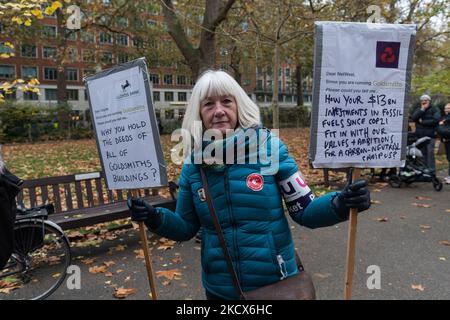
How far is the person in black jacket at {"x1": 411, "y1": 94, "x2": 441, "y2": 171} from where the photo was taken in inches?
344

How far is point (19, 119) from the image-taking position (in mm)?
22219

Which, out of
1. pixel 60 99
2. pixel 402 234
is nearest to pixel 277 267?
pixel 402 234

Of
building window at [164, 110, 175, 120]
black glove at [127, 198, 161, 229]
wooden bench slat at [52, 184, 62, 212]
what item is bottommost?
wooden bench slat at [52, 184, 62, 212]

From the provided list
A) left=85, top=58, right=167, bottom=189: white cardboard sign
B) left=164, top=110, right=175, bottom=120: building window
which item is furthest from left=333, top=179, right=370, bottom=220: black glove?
left=164, top=110, right=175, bottom=120: building window

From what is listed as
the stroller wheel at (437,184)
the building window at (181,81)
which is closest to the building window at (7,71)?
the building window at (181,81)

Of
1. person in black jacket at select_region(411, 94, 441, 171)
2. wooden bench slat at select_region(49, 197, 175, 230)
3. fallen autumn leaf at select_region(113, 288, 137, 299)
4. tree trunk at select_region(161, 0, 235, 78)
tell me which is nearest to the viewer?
fallen autumn leaf at select_region(113, 288, 137, 299)

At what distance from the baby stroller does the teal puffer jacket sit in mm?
7085

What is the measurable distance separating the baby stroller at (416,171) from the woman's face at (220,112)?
7.19 metres

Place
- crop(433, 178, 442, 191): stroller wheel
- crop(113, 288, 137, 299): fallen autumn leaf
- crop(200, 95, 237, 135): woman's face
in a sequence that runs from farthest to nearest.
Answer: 1. crop(433, 178, 442, 191): stroller wheel
2. crop(113, 288, 137, 299): fallen autumn leaf
3. crop(200, 95, 237, 135): woman's face

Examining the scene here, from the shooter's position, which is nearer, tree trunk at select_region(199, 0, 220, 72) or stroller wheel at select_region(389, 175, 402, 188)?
stroller wheel at select_region(389, 175, 402, 188)

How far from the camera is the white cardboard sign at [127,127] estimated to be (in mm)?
2559

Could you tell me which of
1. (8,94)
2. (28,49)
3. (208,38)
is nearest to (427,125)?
(208,38)

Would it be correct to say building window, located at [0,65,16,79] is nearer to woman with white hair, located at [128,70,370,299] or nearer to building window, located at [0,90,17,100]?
building window, located at [0,90,17,100]

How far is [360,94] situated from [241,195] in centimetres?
96
